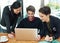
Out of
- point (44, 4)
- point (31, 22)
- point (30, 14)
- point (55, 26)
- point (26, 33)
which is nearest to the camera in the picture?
A: point (26, 33)

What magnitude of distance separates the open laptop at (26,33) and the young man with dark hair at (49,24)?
27 cm

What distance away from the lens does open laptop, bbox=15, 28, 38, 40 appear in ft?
7.68

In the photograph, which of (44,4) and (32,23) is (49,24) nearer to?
(32,23)

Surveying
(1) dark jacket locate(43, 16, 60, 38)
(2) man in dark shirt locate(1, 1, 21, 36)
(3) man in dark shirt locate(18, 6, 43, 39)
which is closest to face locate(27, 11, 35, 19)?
(3) man in dark shirt locate(18, 6, 43, 39)

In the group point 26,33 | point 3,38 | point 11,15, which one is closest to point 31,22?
point 11,15

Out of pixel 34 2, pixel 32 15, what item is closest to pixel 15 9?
pixel 32 15

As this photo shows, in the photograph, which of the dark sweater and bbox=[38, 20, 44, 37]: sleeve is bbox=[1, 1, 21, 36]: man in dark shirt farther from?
bbox=[38, 20, 44, 37]: sleeve

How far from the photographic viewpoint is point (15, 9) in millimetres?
2643

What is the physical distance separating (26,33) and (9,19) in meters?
0.63

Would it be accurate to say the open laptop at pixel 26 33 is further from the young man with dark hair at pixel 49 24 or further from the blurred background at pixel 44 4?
the blurred background at pixel 44 4

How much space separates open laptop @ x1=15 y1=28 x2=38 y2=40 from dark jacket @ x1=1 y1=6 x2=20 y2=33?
40cm

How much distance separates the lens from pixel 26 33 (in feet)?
7.76

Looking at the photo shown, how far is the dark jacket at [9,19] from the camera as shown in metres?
2.76

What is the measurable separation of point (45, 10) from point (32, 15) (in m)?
0.35
